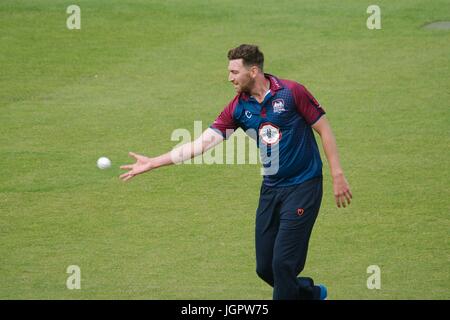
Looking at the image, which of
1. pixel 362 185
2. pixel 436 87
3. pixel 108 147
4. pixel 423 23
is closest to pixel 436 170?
pixel 362 185

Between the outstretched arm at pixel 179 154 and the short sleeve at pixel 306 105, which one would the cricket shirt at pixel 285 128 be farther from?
the outstretched arm at pixel 179 154

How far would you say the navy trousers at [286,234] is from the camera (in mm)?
9438

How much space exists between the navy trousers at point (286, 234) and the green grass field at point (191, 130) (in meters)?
1.17

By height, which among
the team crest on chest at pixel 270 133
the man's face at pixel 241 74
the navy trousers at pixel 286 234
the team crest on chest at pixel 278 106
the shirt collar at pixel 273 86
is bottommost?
the navy trousers at pixel 286 234

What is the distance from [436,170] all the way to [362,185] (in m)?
1.29

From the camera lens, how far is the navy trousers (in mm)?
9438

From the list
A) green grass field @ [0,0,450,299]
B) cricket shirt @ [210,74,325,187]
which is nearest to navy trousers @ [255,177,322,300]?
cricket shirt @ [210,74,325,187]

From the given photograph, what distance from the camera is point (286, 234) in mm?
9453

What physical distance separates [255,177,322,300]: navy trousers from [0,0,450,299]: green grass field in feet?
3.84

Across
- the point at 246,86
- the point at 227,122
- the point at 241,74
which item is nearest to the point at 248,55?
the point at 241,74

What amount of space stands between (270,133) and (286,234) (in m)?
0.97

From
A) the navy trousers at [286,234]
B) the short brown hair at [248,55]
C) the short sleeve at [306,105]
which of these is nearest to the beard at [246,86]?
the short brown hair at [248,55]

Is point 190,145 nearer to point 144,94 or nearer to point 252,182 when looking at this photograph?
point 252,182

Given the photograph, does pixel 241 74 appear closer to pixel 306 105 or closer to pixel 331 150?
pixel 306 105
